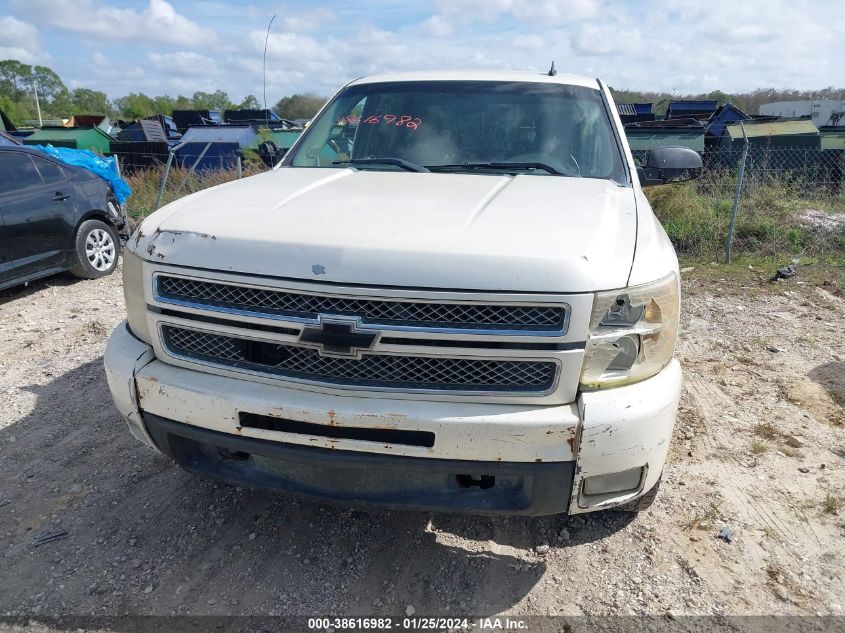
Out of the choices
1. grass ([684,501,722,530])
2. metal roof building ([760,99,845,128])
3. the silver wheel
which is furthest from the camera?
metal roof building ([760,99,845,128])

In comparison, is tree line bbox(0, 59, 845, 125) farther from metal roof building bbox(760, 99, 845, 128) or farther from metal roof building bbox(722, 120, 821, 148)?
metal roof building bbox(722, 120, 821, 148)

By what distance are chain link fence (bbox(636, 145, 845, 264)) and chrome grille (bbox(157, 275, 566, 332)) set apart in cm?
699

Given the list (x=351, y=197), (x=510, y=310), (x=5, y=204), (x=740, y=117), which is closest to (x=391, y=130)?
(x=351, y=197)

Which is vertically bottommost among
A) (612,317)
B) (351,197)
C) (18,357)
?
(18,357)

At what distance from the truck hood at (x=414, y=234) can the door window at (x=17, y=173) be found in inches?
179

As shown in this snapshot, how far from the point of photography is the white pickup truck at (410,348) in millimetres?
2057

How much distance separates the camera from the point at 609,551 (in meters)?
2.74

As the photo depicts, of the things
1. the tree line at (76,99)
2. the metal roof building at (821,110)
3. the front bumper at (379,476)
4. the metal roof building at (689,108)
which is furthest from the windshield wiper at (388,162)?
the tree line at (76,99)

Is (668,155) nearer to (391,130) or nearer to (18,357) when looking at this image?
(391,130)

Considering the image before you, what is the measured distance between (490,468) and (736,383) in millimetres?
3070

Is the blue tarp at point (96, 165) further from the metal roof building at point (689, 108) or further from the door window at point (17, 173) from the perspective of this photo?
the metal roof building at point (689, 108)

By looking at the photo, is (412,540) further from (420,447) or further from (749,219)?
(749,219)

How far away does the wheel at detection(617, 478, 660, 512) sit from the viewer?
2592mm

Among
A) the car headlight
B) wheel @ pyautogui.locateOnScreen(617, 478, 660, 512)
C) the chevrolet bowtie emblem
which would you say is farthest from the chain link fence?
the chevrolet bowtie emblem
